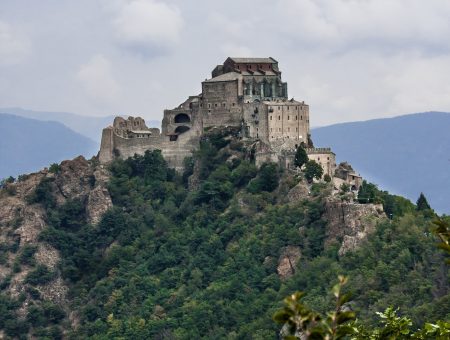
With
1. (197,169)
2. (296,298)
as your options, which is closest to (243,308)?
(197,169)

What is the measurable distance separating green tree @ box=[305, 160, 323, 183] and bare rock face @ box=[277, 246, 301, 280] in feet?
15.3

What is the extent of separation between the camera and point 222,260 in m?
82.4

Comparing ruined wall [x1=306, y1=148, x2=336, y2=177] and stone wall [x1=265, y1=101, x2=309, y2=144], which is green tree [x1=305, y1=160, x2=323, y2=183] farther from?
stone wall [x1=265, y1=101, x2=309, y2=144]

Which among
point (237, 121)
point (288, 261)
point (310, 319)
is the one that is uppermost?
point (237, 121)

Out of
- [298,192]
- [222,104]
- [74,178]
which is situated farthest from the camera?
[74,178]

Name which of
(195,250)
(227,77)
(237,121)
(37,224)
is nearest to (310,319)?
(237,121)

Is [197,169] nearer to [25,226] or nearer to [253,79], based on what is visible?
[253,79]

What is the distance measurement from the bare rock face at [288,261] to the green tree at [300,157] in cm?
538

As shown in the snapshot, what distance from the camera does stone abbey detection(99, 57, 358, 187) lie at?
8225 cm

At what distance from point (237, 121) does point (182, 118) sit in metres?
5.16

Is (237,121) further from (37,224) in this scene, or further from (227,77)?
(37,224)

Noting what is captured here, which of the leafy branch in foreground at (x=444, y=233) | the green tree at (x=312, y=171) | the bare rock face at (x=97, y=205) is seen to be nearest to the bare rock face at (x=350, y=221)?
the green tree at (x=312, y=171)

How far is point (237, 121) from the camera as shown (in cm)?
8431

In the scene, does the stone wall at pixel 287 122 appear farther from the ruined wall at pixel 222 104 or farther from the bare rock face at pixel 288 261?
the bare rock face at pixel 288 261
